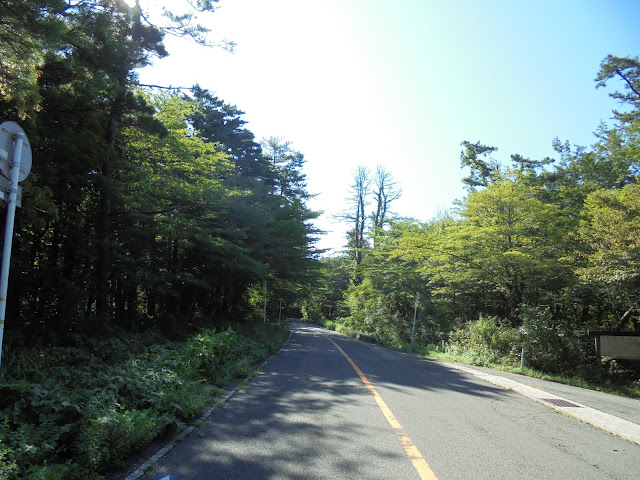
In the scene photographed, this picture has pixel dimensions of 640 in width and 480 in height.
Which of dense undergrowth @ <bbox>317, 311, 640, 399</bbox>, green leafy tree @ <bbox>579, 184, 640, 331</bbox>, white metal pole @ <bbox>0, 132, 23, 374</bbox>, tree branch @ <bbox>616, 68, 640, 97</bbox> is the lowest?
dense undergrowth @ <bbox>317, 311, 640, 399</bbox>

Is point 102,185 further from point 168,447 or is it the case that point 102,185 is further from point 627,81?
point 627,81

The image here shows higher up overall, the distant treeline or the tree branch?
the tree branch

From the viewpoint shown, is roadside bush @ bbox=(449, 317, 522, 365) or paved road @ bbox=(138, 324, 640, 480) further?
roadside bush @ bbox=(449, 317, 522, 365)

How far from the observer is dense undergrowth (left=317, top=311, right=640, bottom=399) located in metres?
14.7

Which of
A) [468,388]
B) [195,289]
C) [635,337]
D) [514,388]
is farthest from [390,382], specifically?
[195,289]

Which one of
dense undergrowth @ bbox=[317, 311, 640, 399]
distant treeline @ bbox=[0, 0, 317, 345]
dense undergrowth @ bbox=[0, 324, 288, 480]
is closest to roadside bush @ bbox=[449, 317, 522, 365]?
dense undergrowth @ bbox=[317, 311, 640, 399]

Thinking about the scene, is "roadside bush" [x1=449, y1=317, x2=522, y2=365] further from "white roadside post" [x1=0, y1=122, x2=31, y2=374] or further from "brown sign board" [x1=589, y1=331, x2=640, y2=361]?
"white roadside post" [x1=0, y1=122, x2=31, y2=374]

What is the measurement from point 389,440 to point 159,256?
16.5m

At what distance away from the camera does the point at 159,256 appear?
18922 mm

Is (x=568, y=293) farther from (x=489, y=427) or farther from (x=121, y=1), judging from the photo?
(x=121, y=1)

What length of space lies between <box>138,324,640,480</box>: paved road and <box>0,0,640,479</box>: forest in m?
0.84

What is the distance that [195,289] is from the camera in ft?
72.3

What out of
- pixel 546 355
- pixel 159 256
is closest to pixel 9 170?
pixel 159 256

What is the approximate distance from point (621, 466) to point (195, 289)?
66.8 feet
